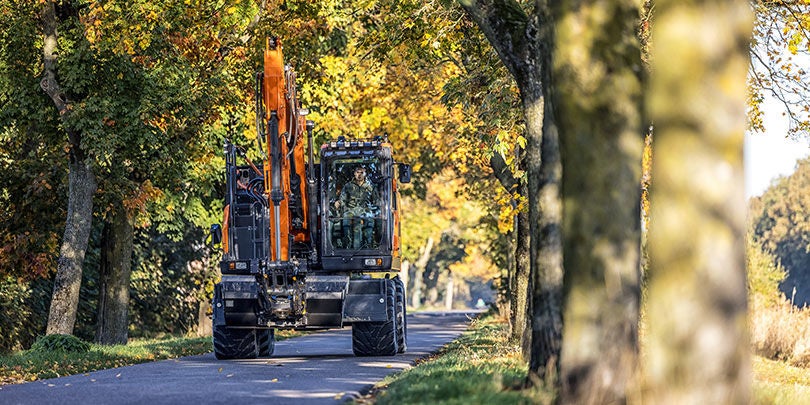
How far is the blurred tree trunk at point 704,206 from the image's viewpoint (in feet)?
25.7

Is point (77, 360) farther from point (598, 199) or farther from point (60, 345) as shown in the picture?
point (598, 199)

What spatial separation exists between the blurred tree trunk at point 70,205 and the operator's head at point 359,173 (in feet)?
17.9

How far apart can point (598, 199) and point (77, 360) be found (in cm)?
1287

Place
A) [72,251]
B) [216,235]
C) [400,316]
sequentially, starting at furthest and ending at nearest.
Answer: [72,251] < [216,235] < [400,316]

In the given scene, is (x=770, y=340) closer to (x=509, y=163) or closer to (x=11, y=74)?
(x=509, y=163)

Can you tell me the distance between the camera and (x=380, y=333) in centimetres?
2277

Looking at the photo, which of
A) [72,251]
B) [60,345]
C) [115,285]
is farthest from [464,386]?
[115,285]

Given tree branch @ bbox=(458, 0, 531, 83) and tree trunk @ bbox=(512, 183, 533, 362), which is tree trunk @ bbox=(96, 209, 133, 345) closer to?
tree trunk @ bbox=(512, 183, 533, 362)

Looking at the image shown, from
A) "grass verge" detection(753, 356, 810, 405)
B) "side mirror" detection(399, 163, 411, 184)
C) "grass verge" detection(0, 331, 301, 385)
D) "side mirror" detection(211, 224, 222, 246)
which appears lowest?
"grass verge" detection(753, 356, 810, 405)

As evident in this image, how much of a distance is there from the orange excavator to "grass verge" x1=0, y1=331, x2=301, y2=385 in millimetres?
1736

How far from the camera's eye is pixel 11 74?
25.8 meters

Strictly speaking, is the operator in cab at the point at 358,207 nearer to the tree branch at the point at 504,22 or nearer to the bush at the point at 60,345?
the bush at the point at 60,345

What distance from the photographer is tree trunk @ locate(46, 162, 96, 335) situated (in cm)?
2539

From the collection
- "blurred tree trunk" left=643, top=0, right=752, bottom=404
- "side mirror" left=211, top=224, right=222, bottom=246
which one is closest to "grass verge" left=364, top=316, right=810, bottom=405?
"blurred tree trunk" left=643, top=0, right=752, bottom=404
